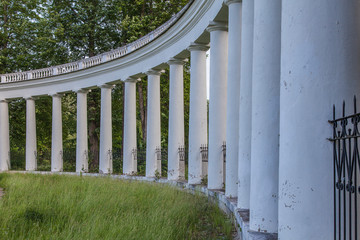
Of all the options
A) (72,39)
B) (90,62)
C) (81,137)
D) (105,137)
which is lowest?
(81,137)

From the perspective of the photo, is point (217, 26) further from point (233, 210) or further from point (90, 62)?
point (90, 62)

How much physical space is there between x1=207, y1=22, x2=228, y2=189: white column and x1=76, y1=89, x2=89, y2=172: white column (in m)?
35.1

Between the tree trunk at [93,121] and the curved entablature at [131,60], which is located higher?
the curved entablature at [131,60]

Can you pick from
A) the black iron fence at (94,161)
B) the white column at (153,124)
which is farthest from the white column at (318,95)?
the black iron fence at (94,161)

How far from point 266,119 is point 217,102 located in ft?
53.3

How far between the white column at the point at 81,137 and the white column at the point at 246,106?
45402 millimetres

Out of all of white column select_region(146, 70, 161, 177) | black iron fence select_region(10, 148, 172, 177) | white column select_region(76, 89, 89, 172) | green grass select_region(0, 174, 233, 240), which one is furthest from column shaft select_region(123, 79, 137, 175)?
green grass select_region(0, 174, 233, 240)

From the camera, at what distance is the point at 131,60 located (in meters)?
54.3

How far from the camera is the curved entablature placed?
35188 millimetres

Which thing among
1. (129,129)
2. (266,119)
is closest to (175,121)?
(129,129)

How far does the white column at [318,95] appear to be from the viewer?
10461 millimetres

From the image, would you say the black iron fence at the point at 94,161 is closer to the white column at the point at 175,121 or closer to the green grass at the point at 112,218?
the white column at the point at 175,121

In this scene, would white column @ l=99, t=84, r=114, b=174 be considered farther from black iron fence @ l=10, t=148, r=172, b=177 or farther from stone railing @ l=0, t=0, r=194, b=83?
stone railing @ l=0, t=0, r=194, b=83

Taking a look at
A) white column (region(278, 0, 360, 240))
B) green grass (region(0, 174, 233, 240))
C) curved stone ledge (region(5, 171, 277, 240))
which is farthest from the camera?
green grass (region(0, 174, 233, 240))
